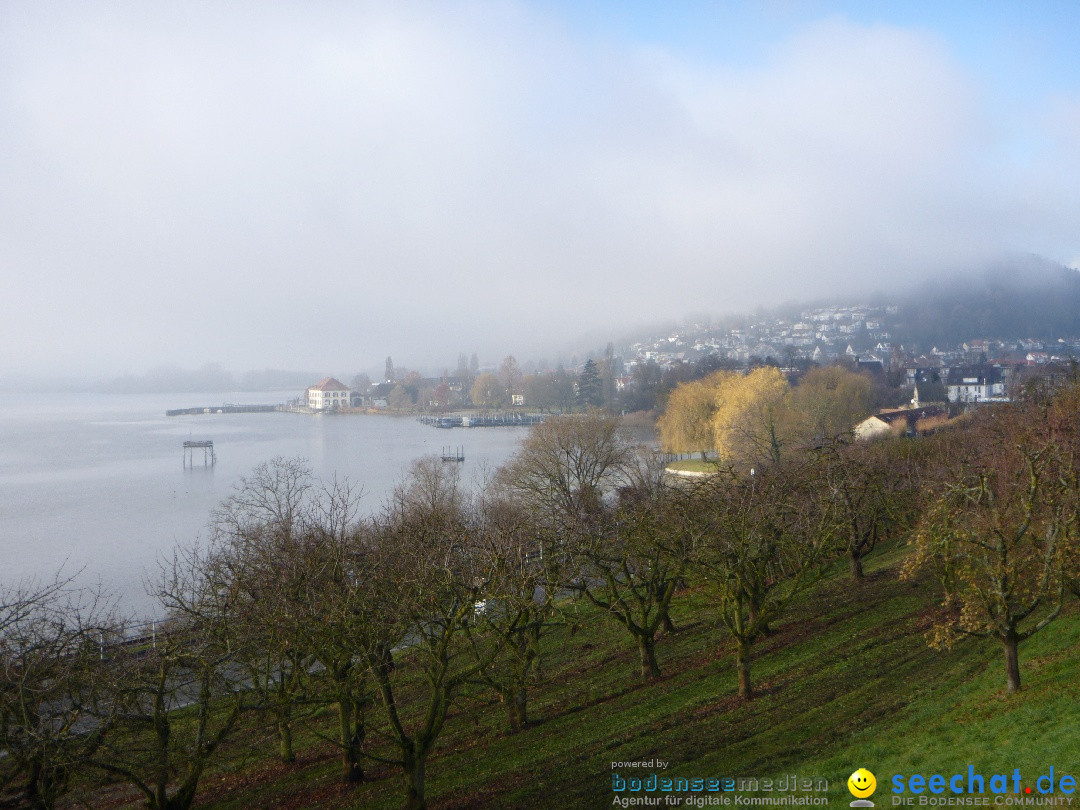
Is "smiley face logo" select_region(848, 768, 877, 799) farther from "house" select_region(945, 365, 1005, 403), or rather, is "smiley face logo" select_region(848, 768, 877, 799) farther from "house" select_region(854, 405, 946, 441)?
"house" select_region(945, 365, 1005, 403)

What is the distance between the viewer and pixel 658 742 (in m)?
7.94

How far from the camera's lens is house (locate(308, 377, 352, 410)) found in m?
98.0

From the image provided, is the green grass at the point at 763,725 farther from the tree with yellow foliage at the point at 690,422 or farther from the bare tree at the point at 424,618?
the tree with yellow foliage at the point at 690,422

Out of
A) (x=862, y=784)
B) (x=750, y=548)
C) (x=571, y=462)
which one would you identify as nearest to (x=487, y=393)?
(x=571, y=462)

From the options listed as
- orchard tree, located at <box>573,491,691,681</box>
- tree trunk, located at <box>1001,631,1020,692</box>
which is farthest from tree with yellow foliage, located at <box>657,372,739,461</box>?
tree trunk, located at <box>1001,631,1020,692</box>

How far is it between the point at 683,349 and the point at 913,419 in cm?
10305

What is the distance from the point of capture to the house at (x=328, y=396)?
98.0 meters

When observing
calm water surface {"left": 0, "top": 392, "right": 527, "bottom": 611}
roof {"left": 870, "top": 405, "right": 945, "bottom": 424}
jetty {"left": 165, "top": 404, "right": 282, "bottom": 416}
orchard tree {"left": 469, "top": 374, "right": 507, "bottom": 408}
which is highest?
orchard tree {"left": 469, "top": 374, "right": 507, "bottom": 408}

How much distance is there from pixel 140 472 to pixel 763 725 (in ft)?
140

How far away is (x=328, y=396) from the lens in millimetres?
100438

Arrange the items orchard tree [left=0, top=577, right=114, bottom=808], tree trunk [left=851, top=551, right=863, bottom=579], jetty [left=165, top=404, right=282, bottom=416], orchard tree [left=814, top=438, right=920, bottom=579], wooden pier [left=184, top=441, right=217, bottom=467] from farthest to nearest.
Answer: jetty [left=165, top=404, right=282, bottom=416]
wooden pier [left=184, top=441, right=217, bottom=467]
tree trunk [left=851, top=551, right=863, bottom=579]
orchard tree [left=814, top=438, right=920, bottom=579]
orchard tree [left=0, top=577, right=114, bottom=808]

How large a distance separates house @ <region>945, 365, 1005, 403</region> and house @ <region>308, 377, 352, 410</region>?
68.4 meters

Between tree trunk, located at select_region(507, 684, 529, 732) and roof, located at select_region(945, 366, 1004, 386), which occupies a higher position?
roof, located at select_region(945, 366, 1004, 386)

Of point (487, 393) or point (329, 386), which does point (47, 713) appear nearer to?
point (487, 393)
